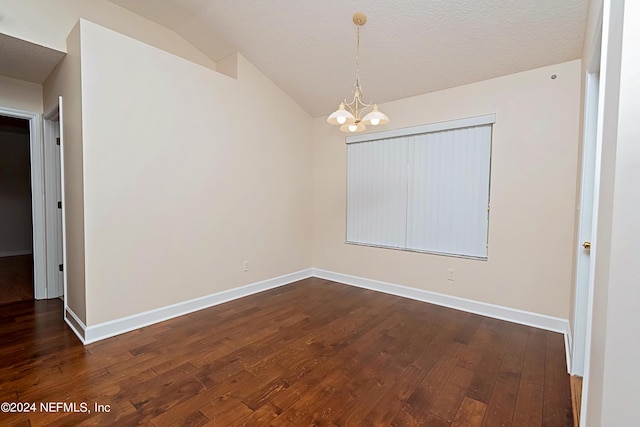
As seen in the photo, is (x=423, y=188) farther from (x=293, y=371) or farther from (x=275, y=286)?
(x=293, y=371)

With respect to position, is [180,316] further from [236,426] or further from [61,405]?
[236,426]

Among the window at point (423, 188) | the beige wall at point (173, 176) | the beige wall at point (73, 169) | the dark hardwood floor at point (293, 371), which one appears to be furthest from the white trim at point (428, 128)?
the beige wall at point (73, 169)

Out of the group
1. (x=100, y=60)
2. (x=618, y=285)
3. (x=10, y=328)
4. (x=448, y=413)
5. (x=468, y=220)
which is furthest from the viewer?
(x=468, y=220)

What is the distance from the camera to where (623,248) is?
35.3 inches

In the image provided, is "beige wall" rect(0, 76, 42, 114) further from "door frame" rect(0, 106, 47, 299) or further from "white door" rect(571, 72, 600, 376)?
"white door" rect(571, 72, 600, 376)

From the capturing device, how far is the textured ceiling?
8.66 feet

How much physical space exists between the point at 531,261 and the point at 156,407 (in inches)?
134

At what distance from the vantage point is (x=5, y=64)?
2.94 m

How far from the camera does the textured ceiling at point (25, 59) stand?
264cm

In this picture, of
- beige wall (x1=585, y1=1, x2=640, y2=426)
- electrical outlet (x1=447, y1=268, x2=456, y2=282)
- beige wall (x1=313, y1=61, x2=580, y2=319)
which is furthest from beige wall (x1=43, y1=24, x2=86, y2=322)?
electrical outlet (x1=447, y1=268, x2=456, y2=282)

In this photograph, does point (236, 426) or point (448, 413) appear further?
point (448, 413)

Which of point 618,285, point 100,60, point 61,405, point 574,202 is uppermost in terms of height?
point 100,60

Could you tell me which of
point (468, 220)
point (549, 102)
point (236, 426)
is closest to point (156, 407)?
point (236, 426)

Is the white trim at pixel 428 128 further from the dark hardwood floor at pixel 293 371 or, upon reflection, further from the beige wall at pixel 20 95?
the beige wall at pixel 20 95
